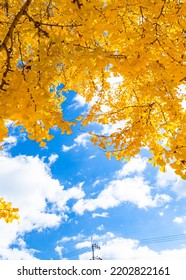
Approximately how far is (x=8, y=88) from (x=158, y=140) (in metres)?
4.23

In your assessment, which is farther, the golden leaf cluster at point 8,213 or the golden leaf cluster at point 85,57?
the golden leaf cluster at point 8,213

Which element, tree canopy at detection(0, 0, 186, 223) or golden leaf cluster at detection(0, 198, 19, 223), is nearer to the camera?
tree canopy at detection(0, 0, 186, 223)

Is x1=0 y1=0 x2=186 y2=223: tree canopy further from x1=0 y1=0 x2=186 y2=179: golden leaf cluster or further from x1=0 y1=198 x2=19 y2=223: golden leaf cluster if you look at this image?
x1=0 y1=198 x2=19 y2=223: golden leaf cluster

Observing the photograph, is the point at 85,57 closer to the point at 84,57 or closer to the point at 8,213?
the point at 84,57

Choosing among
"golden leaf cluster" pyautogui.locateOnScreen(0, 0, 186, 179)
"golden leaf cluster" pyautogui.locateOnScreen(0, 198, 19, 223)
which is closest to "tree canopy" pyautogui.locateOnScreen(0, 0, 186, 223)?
"golden leaf cluster" pyautogui.locateOnScreen(0, 0, 186, 179)

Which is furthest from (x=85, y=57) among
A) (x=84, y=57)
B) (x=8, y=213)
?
(x=8, y=213)

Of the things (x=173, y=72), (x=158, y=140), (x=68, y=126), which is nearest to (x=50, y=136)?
(x=68, y=126)

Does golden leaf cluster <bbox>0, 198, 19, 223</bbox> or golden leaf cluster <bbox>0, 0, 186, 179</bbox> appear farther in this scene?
golden leaf cluster <bbox>0, 198, 19, 223</bbox>

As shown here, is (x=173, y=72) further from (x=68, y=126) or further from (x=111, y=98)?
(x=111, y=98)

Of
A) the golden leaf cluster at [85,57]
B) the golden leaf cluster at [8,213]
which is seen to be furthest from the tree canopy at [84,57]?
the golden leaf cluster at [8,213]

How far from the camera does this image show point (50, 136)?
2.94 metres

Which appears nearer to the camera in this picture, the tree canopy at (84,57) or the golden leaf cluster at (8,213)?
the tree canopy at (84,57)

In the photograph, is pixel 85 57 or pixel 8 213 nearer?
pixel 85 57

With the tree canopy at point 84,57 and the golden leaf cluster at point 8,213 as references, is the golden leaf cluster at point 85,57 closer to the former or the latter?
the tree canopy at point 84,57
